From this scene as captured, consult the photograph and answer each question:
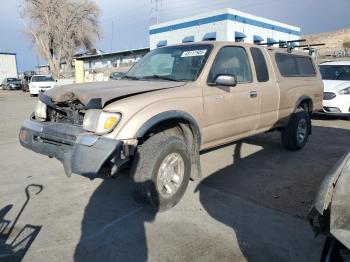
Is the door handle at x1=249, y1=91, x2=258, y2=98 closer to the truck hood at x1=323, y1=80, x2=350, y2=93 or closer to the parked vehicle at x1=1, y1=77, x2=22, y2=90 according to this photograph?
the truck hood at x1=323, y1=80, x2=350, y2=93

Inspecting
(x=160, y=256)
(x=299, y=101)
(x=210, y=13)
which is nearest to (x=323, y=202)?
(x=160, y=256)

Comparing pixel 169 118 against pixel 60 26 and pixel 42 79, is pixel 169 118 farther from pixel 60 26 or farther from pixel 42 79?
pixel 60 26

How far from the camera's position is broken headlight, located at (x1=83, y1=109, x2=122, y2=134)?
3.34 metres

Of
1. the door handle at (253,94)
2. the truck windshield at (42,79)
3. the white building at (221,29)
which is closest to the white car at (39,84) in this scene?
the truck windshield at (42,79)

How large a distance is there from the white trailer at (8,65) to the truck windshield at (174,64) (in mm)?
51595

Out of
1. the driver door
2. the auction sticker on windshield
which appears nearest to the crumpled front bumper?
the driver door

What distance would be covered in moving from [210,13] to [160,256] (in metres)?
28.7

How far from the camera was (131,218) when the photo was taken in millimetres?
3590

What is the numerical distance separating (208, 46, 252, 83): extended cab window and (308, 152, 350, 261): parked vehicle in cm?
248

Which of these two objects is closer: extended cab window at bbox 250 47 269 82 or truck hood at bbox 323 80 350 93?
extended cab window at bbox 250 47 269 82

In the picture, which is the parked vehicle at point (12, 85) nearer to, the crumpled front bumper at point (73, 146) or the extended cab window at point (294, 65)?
the extended cab window at point (294, 65)

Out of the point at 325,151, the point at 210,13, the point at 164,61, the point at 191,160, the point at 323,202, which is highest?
the point at 210,13

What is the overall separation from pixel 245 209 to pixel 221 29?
26385mm

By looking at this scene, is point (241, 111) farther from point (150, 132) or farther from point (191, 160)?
point (150, 132)
